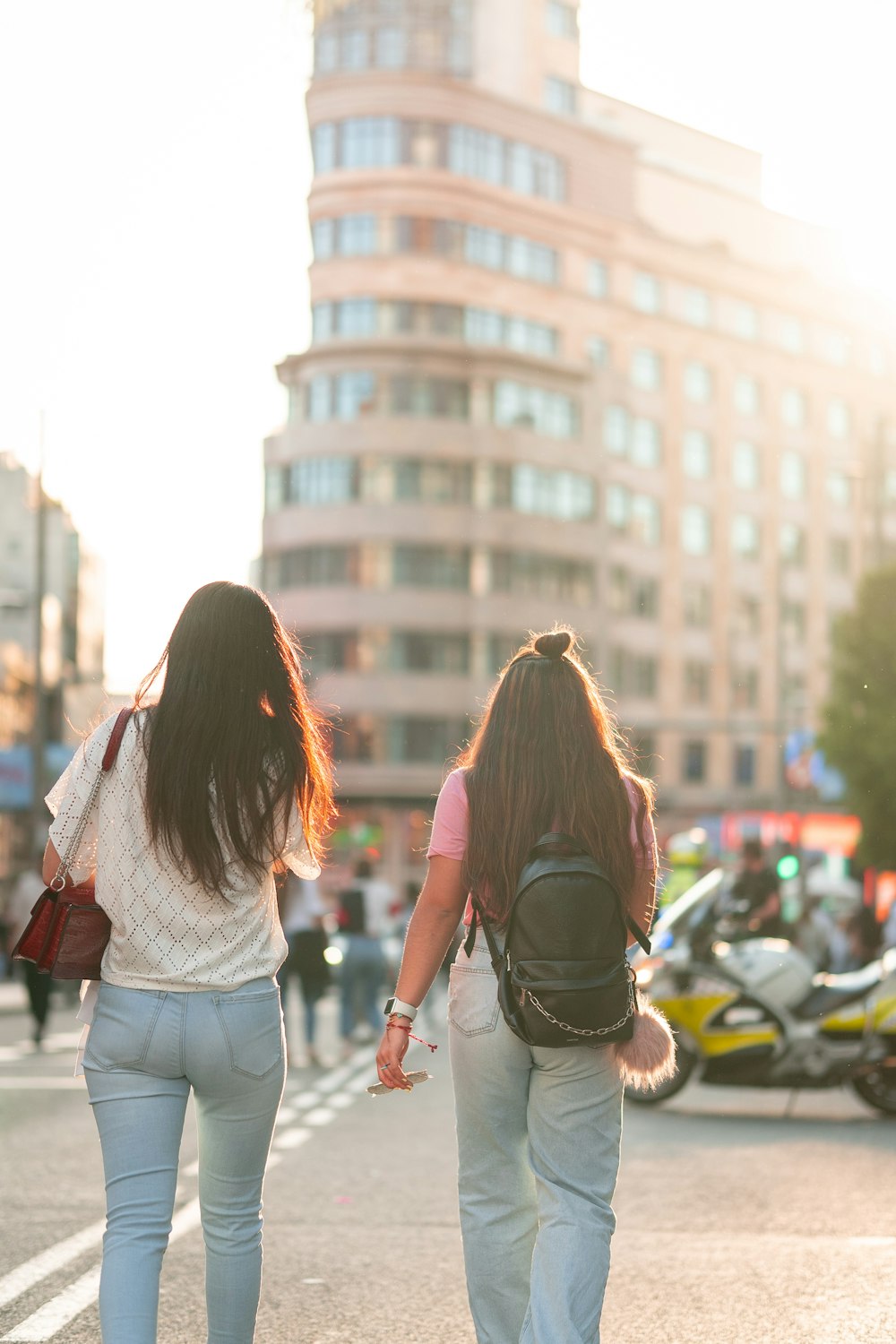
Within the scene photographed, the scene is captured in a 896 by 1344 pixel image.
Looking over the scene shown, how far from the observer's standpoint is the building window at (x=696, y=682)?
84.3 m

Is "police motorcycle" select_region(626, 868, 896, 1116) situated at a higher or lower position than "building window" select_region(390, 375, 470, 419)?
lower

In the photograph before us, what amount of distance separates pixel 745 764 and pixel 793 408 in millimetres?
16397

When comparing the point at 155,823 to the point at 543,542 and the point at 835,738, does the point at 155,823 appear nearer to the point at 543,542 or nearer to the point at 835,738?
the point at 835,738

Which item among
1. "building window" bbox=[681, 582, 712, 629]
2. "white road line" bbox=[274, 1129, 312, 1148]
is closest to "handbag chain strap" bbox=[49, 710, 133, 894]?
"white road line" bbox=[274, 1129, 312, 1148]

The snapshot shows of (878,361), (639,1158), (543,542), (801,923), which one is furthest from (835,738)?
(878,361)

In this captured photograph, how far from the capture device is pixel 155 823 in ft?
14.2

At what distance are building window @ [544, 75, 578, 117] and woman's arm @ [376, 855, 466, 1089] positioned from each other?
73936 mm

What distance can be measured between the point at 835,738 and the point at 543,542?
35.0 metres

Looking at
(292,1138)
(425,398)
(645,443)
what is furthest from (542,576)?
(292,1138)

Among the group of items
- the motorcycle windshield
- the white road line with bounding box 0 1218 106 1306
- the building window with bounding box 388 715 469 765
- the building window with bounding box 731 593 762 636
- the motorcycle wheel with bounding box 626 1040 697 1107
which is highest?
the building window with bounding box 731 593 762 636

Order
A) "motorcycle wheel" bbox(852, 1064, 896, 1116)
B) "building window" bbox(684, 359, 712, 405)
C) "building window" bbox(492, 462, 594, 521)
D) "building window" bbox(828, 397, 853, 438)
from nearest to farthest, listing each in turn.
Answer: "motorcycle wheel" bbox(852, 1064, 896, 1116)
"building window" bbox(492, 462, 594, 521)
"building window" bbox(684, 359, 712, 405)
"building window" bbox(828, 397, 853, 438)

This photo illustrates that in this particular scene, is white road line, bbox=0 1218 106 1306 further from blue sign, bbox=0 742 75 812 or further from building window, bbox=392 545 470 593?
building window, bbox=392 545 470 593

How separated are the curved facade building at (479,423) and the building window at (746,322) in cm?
265

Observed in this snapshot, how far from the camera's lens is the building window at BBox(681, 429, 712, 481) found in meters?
85.4
